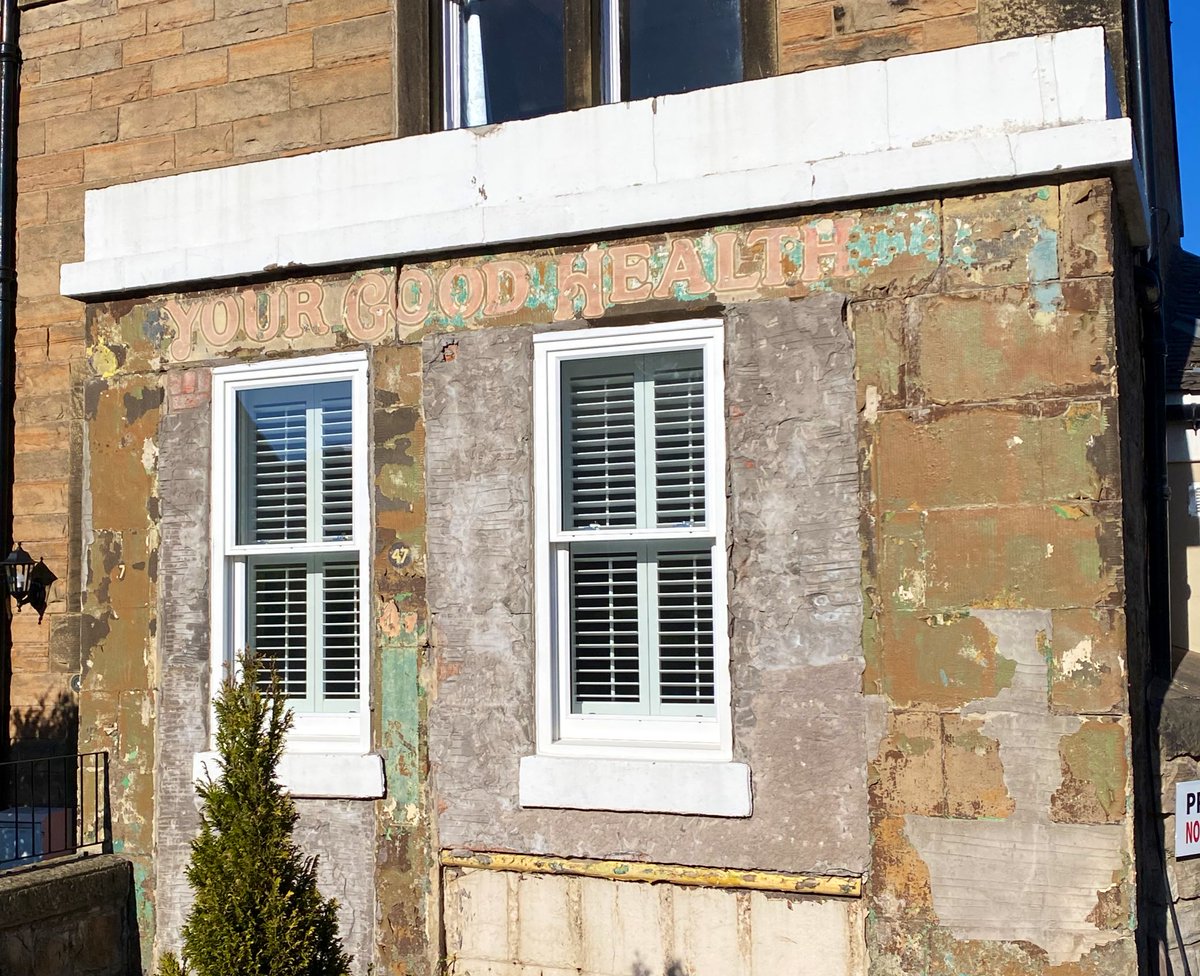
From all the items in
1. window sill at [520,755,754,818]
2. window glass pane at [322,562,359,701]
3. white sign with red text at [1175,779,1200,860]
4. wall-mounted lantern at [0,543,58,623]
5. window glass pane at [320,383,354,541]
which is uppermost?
window glass pane at [320,383,354,541]

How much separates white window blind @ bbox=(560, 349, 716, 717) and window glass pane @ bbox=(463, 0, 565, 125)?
1.57 m

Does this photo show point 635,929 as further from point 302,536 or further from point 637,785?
point 302,536

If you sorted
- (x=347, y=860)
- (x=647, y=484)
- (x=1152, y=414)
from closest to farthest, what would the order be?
(x=647, y=484) < (x=347, y=860) < (x=1152, y=414)

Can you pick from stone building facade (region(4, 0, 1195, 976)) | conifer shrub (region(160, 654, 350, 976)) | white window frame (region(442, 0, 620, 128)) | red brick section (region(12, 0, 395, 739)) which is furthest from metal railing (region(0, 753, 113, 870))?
white window frame (region(442, 0, 620, 128))

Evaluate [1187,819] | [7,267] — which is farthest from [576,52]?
[1187,819]

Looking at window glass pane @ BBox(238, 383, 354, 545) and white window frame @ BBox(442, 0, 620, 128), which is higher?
white window frame @ BBox(442, 0, 620, 128)

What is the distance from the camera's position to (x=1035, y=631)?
547 centimetres

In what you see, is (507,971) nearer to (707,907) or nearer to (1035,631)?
(707,907)

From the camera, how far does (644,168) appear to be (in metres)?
6.28

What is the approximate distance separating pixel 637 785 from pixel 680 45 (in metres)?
3.67

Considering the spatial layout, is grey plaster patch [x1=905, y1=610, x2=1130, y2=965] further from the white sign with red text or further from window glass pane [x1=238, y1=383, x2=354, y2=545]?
window glass pane [x1=238, y1=383, x2=354, y2=545]

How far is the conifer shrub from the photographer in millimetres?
4719

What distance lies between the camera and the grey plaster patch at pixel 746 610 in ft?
18.9

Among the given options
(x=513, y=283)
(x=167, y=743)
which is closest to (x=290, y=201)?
(x=513, y=283)
